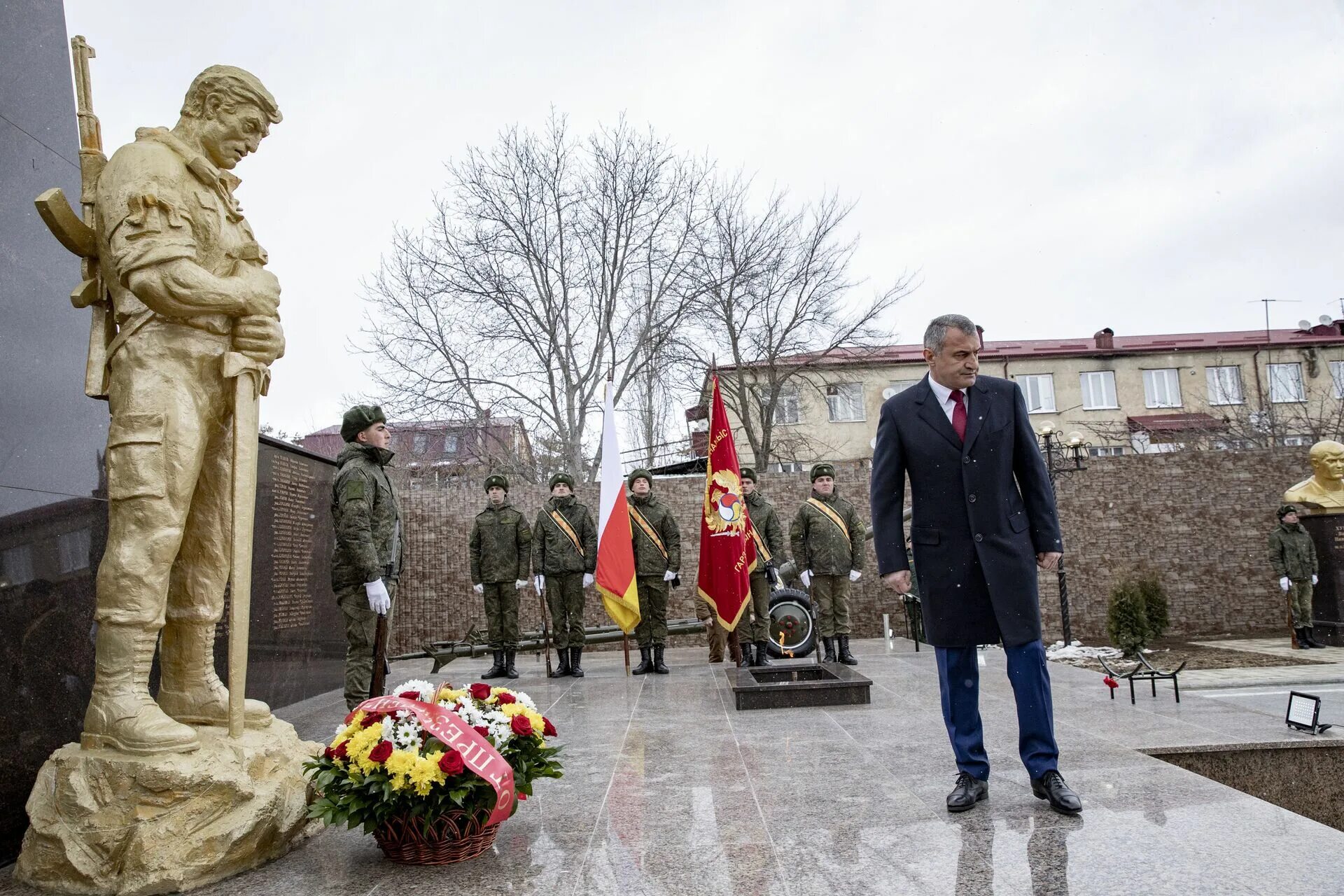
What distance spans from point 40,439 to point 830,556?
7045mm

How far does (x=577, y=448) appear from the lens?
61.3 feet

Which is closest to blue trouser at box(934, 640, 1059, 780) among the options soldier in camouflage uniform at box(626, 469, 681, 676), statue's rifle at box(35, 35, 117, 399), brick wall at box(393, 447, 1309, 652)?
statue's rifle at box(35, 35, 117, 399)

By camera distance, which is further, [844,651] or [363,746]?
[844,651]

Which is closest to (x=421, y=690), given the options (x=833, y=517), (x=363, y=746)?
(x=363, y=746)

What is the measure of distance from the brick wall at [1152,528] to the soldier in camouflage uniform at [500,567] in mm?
3371

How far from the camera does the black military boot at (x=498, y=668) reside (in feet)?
28.3


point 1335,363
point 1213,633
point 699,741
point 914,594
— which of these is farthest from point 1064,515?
point 1335,363

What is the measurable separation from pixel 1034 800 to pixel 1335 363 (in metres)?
35.8

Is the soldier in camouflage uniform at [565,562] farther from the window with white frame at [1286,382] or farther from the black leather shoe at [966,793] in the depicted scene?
the window with white frame at [1286,382]

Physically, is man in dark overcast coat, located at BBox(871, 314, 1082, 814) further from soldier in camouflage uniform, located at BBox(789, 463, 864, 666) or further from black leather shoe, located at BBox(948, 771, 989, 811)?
soldier in camouflage uniform, located at BBox(789, 463, 864, 666)

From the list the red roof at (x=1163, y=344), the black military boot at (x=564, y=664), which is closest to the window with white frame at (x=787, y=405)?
the red roof at (x=1163, y=344)

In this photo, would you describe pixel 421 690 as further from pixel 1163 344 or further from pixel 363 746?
pixel 1163 344

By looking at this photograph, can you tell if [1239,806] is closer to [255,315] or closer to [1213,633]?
Result: [255,315]

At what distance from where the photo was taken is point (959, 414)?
3.50 m
